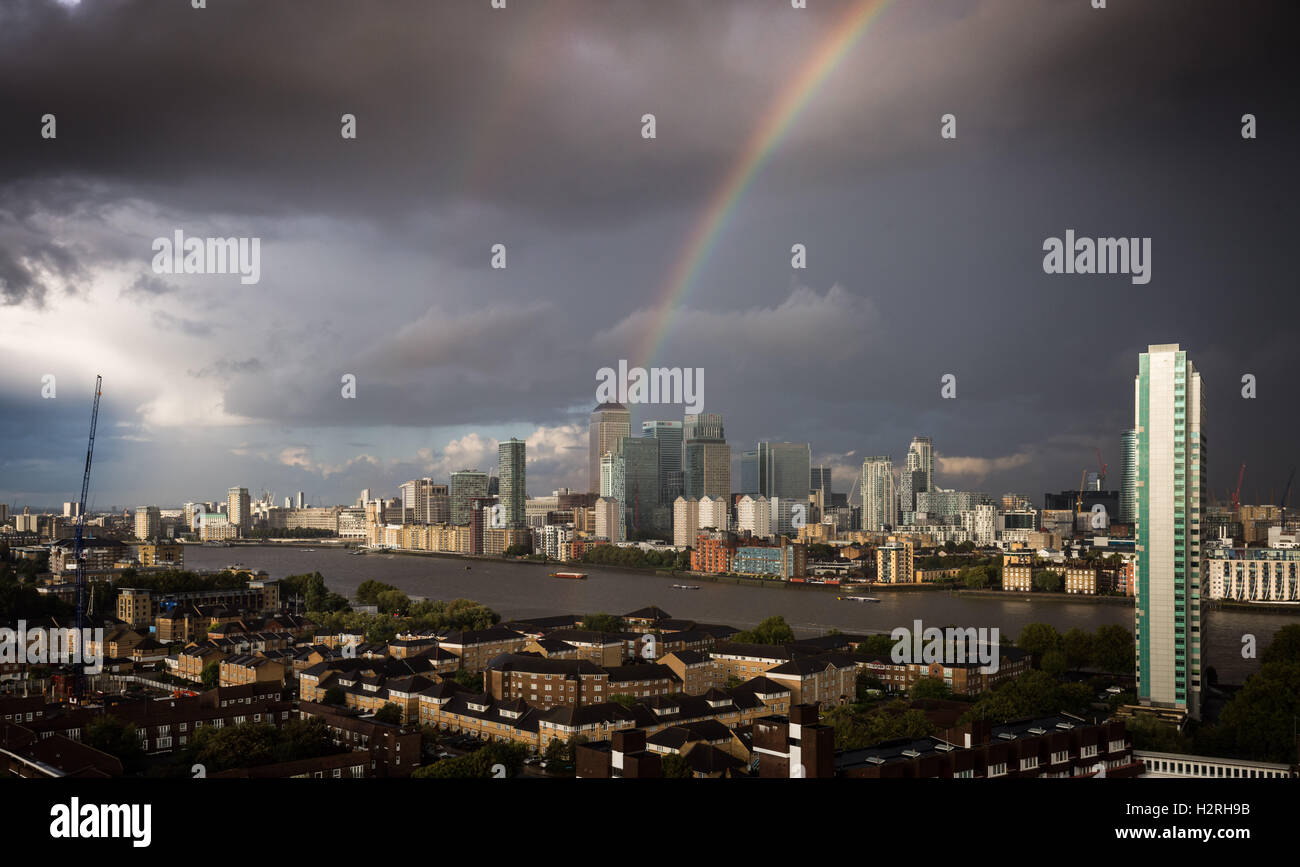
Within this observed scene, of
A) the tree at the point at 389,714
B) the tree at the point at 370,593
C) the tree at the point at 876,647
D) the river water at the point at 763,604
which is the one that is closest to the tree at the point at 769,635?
the tree at the point at 876,647

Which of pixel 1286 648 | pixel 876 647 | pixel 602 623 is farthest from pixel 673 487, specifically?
pixel 1286 648

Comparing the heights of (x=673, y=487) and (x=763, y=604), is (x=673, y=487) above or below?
above

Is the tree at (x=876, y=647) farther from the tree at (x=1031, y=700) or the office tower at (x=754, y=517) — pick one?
the office tower at (x=754, y=517)

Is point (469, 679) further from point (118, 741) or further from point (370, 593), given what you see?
point (370, 593)

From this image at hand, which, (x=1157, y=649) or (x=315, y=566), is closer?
(x=1157, y=649)

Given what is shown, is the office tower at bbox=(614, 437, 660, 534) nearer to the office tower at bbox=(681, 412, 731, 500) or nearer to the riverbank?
the office tower at bbox=(681, 412, 731, 500)
